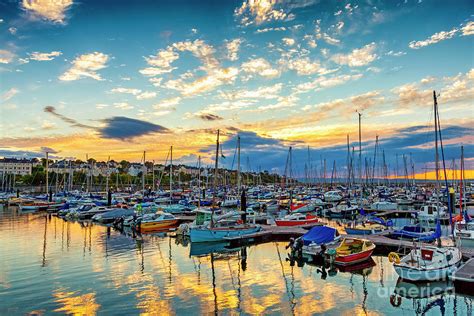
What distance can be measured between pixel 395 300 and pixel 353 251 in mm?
7572

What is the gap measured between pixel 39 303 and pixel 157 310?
6.18m

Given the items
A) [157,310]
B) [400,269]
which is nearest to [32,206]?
[157,310]

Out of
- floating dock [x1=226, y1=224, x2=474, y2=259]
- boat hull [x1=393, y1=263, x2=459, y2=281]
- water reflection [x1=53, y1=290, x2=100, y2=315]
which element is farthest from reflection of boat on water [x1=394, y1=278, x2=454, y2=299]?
water reflection [x1=53, y1=290, x2=100, y2=315]

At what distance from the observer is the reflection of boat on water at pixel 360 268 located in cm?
2345

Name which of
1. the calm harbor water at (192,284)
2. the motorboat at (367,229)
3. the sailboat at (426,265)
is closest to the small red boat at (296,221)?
the motorboat at (367,229)

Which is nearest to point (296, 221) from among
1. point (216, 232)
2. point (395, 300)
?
point (216, 232)

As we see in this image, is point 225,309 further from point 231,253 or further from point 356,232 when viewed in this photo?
point 356,232

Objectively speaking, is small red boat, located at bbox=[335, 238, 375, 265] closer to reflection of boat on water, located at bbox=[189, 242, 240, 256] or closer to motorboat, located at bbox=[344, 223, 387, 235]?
motorboat, located at bbox=[344, 223, 387, 235]

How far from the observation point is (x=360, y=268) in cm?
2433

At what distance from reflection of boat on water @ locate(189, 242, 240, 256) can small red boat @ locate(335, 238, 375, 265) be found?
9.21m

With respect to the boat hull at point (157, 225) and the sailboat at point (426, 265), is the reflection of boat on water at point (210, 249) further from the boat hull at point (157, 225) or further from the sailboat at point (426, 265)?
the sailboat at point (426, 265)

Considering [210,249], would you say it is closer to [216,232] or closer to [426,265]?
[216,232]

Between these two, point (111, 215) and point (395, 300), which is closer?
point (395, 300)

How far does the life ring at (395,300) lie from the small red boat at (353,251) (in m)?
5.90
